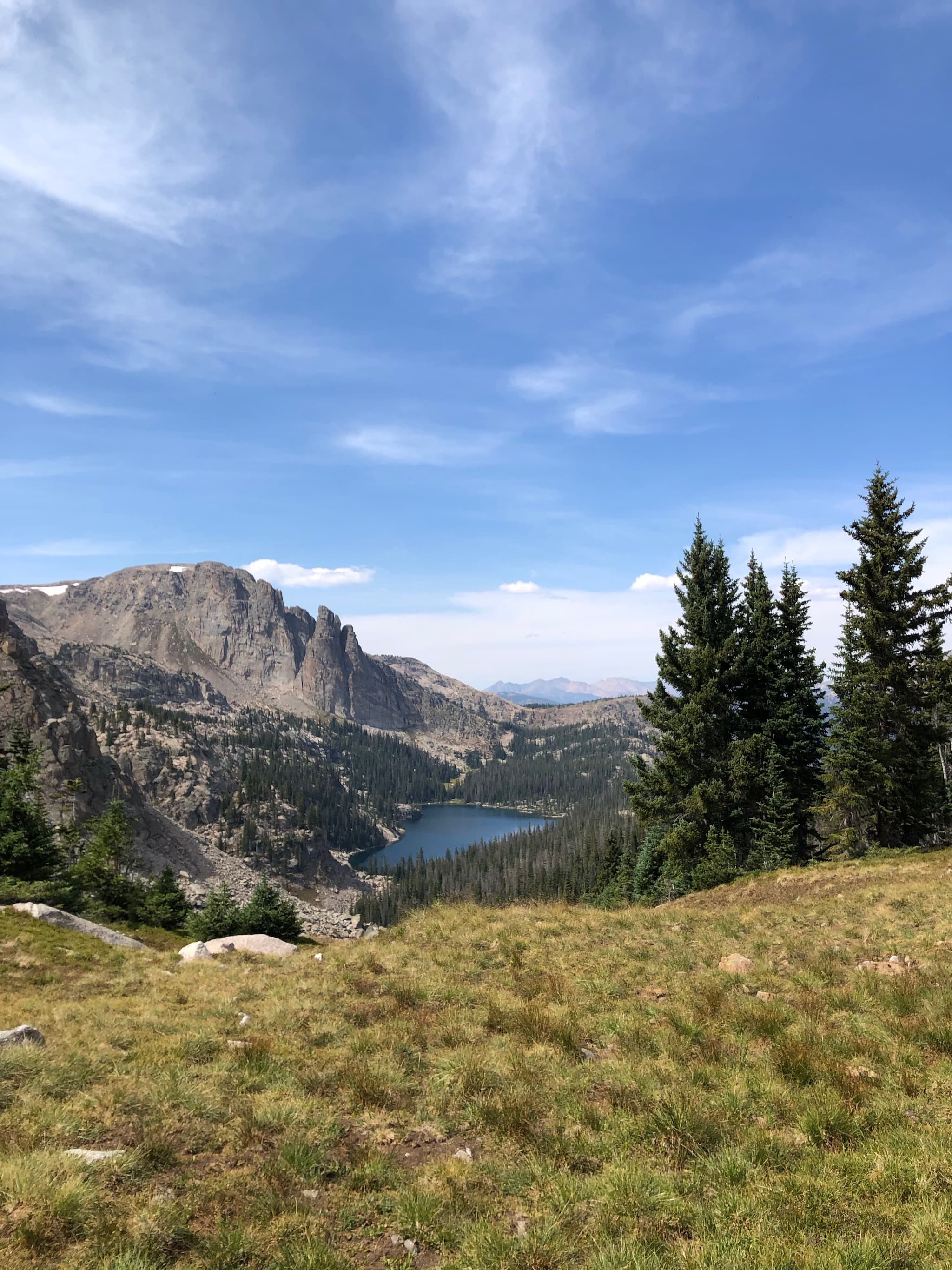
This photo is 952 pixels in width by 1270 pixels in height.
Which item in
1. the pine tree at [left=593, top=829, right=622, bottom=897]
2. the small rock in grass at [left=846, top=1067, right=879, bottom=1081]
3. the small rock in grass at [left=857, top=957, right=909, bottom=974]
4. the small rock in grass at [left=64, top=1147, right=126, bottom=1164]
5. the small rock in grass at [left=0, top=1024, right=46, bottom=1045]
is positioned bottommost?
the pine tree at [left=593, top=829, right=622, bottom=897]

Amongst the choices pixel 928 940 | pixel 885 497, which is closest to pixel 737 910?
pixel 928 940

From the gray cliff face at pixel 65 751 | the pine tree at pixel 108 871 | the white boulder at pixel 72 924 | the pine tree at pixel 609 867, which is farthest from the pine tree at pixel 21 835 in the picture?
the pine tree at pixel 609 867

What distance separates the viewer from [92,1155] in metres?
6.03

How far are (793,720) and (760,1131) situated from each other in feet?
92.7

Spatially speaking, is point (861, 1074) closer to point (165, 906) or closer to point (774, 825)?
point (774, 825)

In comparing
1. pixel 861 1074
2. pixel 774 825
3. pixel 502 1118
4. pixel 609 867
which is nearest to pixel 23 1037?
pixel 502 1118

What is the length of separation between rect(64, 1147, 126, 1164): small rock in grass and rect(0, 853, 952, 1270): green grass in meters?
0.11

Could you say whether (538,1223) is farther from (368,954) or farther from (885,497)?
(885,497)

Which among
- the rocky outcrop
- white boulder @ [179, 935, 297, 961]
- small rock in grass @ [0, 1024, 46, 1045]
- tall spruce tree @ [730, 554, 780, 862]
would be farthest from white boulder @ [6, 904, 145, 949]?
the rocky outcrop

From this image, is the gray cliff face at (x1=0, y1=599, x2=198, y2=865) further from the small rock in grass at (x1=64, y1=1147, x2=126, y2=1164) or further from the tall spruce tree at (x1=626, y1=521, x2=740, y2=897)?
the small rock in grass at (x1=64, y1=1147, x2=126, y2=1164)

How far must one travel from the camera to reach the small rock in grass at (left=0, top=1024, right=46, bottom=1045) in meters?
8.66

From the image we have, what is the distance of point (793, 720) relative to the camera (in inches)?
1227

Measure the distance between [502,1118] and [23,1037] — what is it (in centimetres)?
763

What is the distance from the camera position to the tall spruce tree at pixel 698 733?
92.6ft
